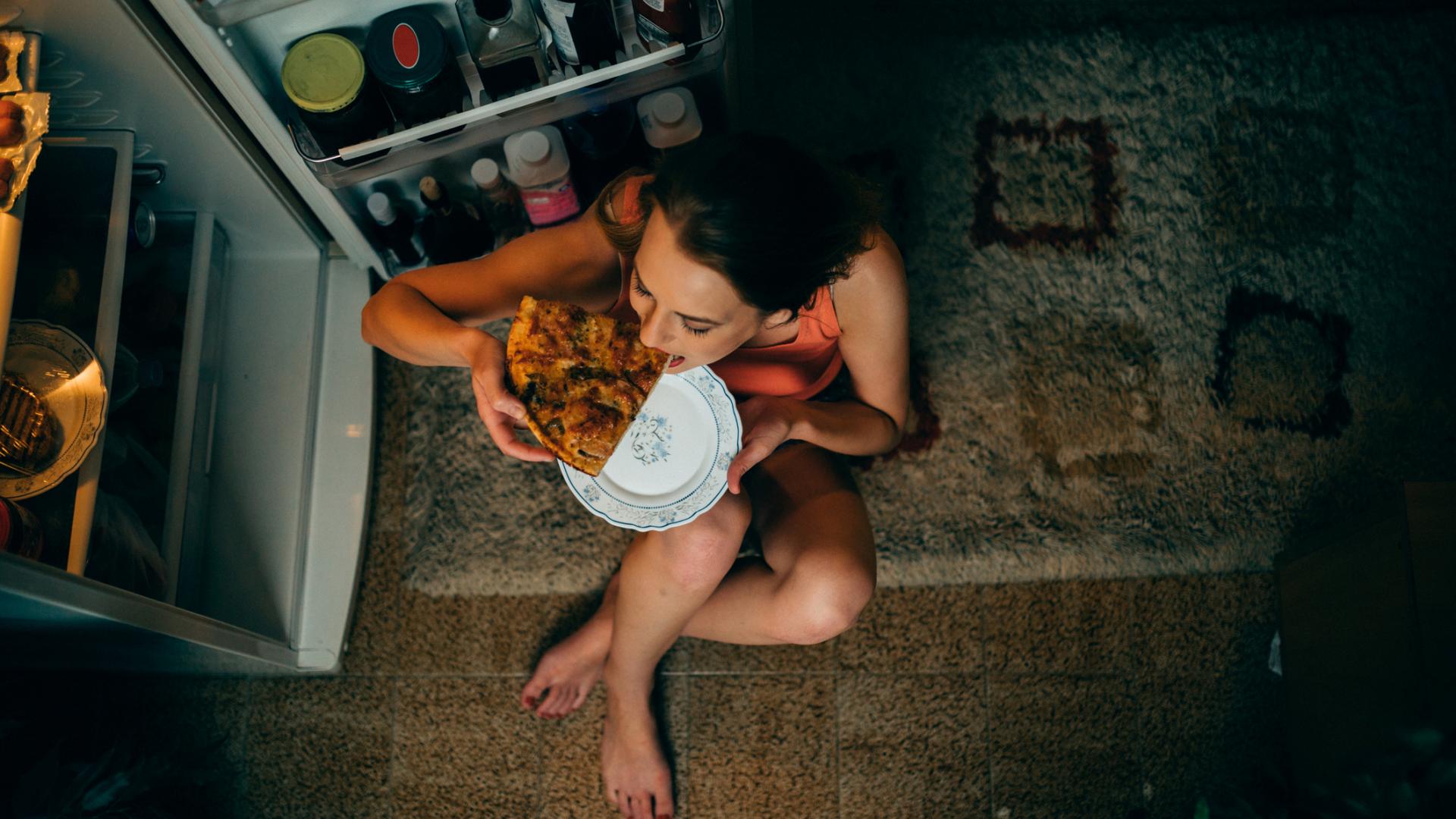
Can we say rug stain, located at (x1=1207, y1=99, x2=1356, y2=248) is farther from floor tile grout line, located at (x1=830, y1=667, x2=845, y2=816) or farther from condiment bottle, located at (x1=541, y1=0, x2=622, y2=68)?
condiment bottle, located at (x1=541, y1=0, x2=622, y2=68)

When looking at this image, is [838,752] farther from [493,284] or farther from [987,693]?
[493,284]

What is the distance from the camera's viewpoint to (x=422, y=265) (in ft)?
5.42

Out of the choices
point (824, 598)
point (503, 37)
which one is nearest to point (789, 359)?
point (824, 598)

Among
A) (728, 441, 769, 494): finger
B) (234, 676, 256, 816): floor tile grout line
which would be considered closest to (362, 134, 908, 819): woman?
(728, 441, 769, 494): finger

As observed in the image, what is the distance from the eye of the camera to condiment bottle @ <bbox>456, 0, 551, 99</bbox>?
3.76 feet

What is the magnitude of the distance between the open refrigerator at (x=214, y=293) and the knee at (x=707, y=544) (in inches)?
24.7

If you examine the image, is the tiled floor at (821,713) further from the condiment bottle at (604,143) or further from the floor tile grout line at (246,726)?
the condiment bottle at (604,143)

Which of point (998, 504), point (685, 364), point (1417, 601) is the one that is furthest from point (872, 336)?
point (1417, 601)

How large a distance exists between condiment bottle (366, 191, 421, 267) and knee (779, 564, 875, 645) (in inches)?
34.1

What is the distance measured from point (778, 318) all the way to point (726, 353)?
8cm

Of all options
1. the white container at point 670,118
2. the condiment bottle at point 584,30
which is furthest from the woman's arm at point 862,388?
the condiment bottle at point 584,30

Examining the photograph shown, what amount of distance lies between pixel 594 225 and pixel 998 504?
0.94 m

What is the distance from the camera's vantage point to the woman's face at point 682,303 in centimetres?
97

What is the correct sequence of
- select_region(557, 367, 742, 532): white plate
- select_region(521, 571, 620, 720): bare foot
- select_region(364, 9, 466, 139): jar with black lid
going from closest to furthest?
select_region(364, 9, 466, 139): jar with black lid, select_region(557, 367, 742, 532): white plate, select_region(521, 571, 620, 720): bare foot
